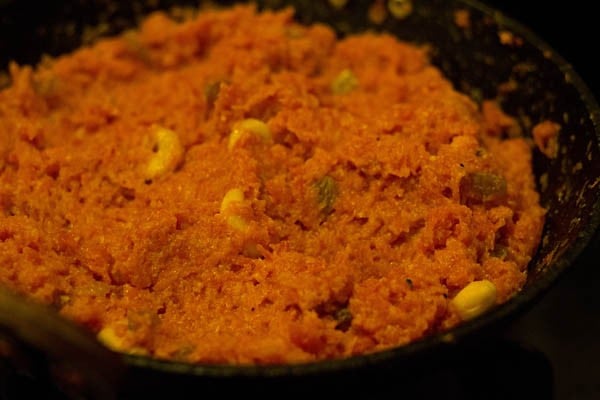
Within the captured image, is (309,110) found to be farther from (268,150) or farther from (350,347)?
(350,347)

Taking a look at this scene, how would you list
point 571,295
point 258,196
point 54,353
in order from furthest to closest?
1. point 571,295
2. point 258,196
3. point 54,353

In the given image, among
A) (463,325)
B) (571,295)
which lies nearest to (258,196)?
(463,325)

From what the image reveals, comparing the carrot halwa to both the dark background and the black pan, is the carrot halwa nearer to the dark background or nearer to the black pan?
the black pan

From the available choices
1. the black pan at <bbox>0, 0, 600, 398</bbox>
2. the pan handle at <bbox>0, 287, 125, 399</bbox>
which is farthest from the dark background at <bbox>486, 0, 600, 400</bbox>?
the pan handle at <bbox>0, 287, 125, 399</bbox>

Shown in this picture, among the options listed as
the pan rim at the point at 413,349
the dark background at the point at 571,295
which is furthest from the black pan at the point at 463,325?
the dark background at the point at 571,295

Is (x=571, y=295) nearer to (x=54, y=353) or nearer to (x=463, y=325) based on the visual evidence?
(x=463, y=325)

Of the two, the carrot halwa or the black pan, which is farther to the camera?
the carrot halwa

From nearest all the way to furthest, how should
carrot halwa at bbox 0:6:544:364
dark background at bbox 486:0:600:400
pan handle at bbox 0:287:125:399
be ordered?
pan handle at bbox 0:287:125:399 < carrot halwa at bbox 0:6:544:364 < dark background at bbox 486:0:600:400
